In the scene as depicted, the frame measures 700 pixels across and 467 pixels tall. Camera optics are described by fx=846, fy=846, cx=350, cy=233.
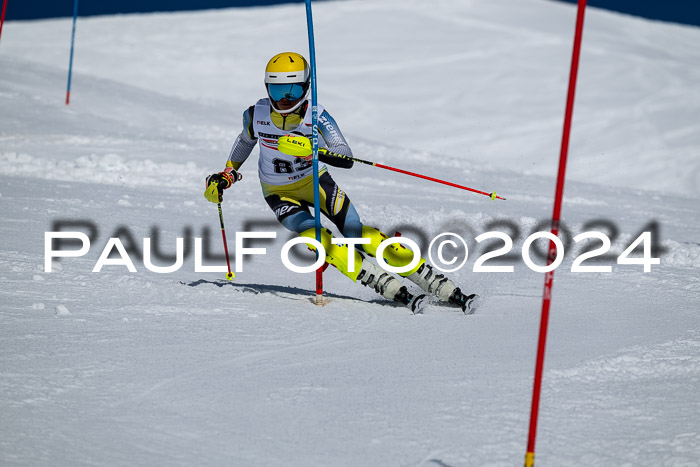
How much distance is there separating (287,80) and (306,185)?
80cm

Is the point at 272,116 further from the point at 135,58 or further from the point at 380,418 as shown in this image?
the point at 135,58

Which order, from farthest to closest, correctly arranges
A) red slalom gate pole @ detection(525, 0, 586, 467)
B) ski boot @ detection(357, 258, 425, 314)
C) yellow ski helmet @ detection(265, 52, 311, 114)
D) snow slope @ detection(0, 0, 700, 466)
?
ski boot @ detection(357, 258, 425, 314) → yellow ski helmet @ detection(265, 52, 311, 114) → snow slope @ detection(0, 0, 700, 466) → red slalom gate pole @ detection(525, 0, 586, 467)

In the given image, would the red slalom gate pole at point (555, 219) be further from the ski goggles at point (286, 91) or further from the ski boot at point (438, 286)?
the ski goggles at point (286, 91)

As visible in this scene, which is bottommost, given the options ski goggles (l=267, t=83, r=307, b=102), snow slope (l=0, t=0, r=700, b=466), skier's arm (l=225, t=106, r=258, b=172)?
snow slope (l=0, t=0, r=700, b=466)

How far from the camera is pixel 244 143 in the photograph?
6.28 m

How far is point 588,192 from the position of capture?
13.4 m

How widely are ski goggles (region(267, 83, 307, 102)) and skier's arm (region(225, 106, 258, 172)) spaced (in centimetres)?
36

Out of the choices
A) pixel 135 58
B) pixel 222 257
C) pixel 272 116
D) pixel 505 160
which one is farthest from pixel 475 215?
pixel 135 58

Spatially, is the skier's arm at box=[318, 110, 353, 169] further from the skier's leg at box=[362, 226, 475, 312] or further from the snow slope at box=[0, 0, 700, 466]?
the snow slope at box=[0, 0, 700, 466]

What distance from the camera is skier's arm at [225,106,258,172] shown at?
609 cm

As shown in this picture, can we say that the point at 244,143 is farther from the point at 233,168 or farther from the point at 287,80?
the point at 287,80

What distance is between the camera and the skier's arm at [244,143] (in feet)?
20.0

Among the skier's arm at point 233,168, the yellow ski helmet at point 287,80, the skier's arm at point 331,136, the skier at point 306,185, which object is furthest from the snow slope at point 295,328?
the yellow ski helmet at point 287,80

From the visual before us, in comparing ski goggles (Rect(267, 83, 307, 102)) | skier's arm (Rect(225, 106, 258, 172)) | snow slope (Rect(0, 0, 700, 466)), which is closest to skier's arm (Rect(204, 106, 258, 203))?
skier's arm (Rect(225, 106, 258, 172))
